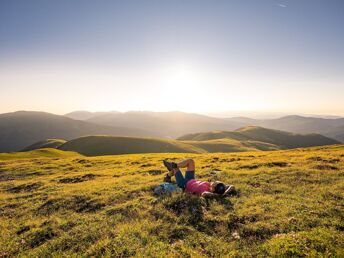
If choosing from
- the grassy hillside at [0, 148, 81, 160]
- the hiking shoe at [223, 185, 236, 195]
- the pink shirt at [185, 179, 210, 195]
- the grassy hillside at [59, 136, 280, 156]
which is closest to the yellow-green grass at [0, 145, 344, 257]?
the hiking shoe at [223, 185, 236, 195]

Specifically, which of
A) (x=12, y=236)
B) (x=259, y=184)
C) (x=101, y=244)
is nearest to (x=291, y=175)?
(x=259, y=184)

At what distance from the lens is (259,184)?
17.4m

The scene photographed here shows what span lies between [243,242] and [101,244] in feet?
20.0

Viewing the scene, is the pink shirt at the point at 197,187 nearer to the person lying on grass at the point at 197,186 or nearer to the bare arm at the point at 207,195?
the person lying on grass at the point at 197,186

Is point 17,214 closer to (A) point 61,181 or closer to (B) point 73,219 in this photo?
(B) point 73,219

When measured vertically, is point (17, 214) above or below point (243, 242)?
below

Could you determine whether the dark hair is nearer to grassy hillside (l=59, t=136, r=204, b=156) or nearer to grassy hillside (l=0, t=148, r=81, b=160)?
grassy hillside (l=0, t=148, r=81, b=160)

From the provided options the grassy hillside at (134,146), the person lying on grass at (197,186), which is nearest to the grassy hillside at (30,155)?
the grassy hillside at (134,146)

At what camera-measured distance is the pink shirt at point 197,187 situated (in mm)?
14872

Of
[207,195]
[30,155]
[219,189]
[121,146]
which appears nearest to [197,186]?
[207,195]

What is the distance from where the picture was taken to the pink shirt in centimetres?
1487

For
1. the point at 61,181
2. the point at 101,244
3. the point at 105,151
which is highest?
the point at 101,244

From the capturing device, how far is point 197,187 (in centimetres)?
1509

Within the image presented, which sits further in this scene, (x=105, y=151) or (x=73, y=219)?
(x=105, y=151)
